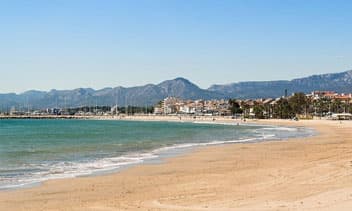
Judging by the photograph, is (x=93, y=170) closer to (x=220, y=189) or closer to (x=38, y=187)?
(x=38, y=187)

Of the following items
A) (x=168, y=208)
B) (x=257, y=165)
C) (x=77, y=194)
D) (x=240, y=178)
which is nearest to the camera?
(x=168, y=208)

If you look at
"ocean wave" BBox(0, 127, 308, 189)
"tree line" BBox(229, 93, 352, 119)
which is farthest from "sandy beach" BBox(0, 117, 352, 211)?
"tree line" BBox(229, 93, 352, 119)

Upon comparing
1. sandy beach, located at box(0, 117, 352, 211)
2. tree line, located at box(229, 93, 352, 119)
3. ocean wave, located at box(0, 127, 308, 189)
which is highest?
tree line, located at box(229, 93, 352, 119)

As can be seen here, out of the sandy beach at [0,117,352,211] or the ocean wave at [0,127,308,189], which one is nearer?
the sandy beach at [0,117,352,211]

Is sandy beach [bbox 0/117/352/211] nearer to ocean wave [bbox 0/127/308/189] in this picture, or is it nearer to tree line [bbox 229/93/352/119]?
ocean wave [bbox 0/127/308/189]

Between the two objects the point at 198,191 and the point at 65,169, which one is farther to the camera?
the point at 65,169

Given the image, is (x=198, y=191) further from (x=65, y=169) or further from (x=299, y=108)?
(x=299, y=108)

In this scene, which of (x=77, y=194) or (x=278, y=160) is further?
(x=278, y=160)

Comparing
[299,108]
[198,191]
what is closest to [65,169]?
[198,191]

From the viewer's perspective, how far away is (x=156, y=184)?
19.2 meters

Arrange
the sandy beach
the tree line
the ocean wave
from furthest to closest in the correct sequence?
the tree line, the ocean wave, the sandy beach

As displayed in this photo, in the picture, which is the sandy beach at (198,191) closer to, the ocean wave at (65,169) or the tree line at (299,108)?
the ocean wave at (65,169)

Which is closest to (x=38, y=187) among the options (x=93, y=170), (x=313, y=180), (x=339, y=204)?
(x=93, y=170)

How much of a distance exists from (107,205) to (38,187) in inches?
191
